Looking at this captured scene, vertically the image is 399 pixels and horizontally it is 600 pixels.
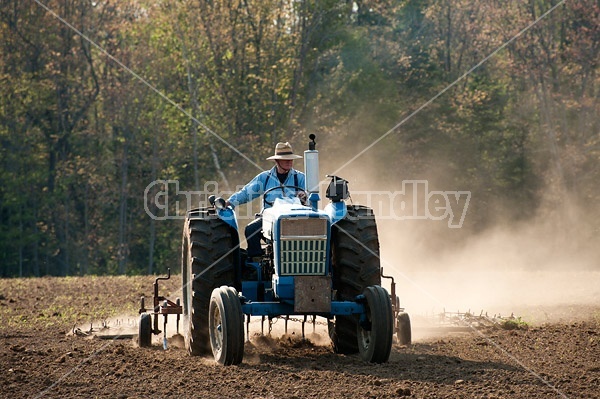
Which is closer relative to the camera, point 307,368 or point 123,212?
point 307,368

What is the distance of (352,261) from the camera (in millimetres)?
10672

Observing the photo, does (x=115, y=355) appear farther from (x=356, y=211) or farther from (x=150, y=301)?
(x=150, y=301)

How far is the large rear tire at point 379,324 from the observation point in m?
9.78

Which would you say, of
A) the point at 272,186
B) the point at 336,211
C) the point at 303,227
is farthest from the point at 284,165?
the point at 303,227

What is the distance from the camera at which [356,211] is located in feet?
36.8

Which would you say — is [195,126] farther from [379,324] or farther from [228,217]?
[379,324]

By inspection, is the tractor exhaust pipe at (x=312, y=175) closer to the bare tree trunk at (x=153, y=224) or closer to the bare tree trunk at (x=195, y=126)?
the bare tree trunk at (x=195, y=126)

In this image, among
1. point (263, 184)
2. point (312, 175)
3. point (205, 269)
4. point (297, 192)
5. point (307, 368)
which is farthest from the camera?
point (263, 184)

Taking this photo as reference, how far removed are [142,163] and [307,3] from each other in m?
9.10

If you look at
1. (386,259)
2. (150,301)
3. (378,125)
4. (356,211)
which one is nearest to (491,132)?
(378,125)

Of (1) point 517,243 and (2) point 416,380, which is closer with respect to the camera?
(2) point 416,380

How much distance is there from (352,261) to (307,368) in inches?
54.4

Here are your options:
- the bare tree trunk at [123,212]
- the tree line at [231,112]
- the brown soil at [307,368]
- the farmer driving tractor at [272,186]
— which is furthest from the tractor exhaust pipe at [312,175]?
the bare tree trunk at [123,212]

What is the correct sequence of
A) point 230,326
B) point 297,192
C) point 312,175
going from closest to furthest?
point 230,326
point 312,175
point 297,192
